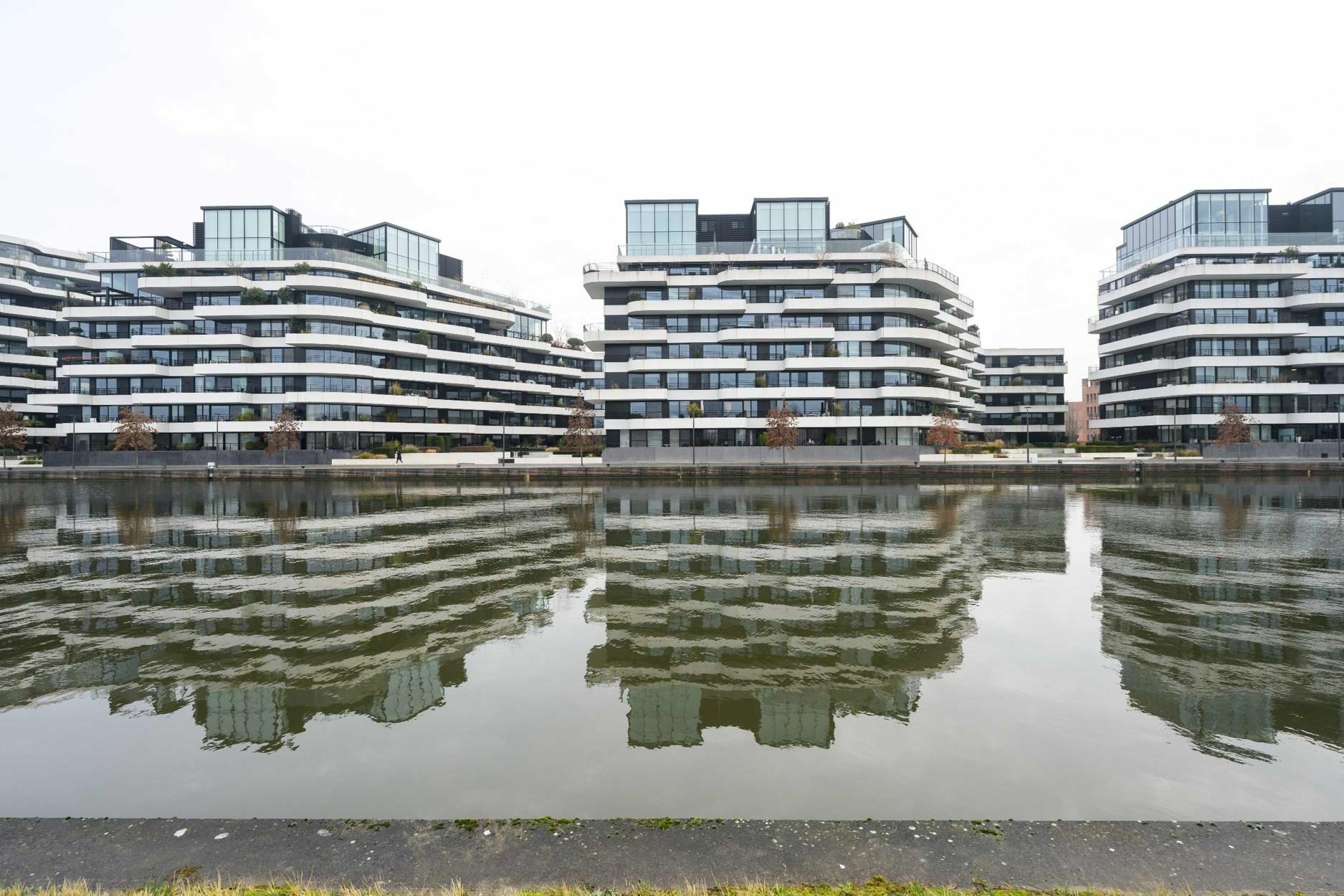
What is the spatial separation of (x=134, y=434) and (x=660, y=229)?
202ft

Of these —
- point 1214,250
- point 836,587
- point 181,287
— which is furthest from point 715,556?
point 1214,250

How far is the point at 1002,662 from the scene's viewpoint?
1132 centimetres

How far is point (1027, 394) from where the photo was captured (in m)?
122

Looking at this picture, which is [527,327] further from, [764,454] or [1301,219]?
[1301,219]

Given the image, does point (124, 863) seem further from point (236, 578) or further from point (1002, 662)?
point (236, 578)

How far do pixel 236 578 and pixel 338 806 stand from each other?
45.7 ft

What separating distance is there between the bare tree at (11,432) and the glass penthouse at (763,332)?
224 ft

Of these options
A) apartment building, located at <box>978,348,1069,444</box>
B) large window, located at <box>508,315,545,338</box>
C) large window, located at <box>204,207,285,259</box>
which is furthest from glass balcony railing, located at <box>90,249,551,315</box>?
apartment building, located at <box>978,348,1069,444</box>

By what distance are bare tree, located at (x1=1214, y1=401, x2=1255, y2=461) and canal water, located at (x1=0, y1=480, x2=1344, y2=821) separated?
201 feet

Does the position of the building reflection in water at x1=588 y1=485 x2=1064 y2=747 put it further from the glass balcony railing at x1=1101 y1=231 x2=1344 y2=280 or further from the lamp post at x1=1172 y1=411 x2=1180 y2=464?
the glass balcony railing at x1=1101 y1=231 x2=1344 y2=280

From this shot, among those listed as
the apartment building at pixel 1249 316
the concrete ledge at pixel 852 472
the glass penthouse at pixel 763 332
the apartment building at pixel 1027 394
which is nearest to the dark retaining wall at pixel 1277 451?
the apartment building at pixel 1249 316

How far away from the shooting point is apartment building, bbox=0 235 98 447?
92.4 metres

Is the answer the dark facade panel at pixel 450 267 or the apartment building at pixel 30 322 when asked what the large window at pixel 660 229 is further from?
the apartment building at pixel 30 322

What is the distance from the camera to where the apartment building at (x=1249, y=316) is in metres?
77.6
